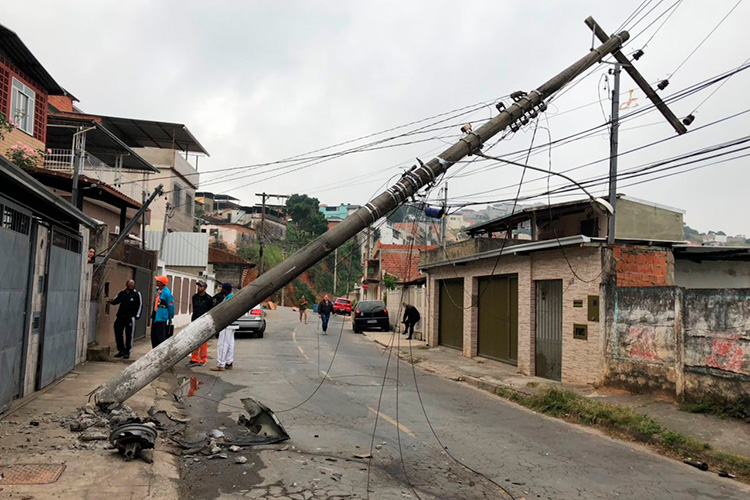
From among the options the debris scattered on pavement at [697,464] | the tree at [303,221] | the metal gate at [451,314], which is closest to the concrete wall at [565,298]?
the metal gate at [451,314]

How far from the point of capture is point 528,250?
14.3m

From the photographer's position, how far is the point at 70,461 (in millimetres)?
5535

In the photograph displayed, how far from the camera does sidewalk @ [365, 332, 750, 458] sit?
26.8 ft

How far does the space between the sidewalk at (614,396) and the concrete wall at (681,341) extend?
1.35ft

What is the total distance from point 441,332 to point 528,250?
9.69 m

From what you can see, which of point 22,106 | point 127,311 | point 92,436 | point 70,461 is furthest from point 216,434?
point 22,106

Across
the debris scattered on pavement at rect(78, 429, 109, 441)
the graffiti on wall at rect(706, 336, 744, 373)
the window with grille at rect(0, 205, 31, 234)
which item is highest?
the window with grille at rect(0, 205, 31, 234)

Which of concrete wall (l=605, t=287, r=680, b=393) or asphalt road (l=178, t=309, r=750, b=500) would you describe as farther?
concrete wall (l=605, t=287, r=680, b=393)

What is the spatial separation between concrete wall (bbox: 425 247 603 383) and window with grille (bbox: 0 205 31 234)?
10.1 metres

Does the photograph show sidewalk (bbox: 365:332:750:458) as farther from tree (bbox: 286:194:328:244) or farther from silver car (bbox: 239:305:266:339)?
tree (bbox: 286:194:328:244)

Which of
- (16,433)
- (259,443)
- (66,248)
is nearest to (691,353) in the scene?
(259,443)

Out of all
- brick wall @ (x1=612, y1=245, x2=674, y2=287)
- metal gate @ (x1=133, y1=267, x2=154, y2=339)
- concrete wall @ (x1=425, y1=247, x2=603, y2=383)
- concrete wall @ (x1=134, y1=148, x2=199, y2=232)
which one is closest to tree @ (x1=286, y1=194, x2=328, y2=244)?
concrete wall @ (x1=134, y1=148, x2=199, y2=232)

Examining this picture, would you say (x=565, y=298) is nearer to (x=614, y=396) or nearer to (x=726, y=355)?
(x=614, y=396)

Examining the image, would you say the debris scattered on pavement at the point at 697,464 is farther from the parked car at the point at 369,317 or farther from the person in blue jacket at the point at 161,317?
the parked car at the point at 369,317
